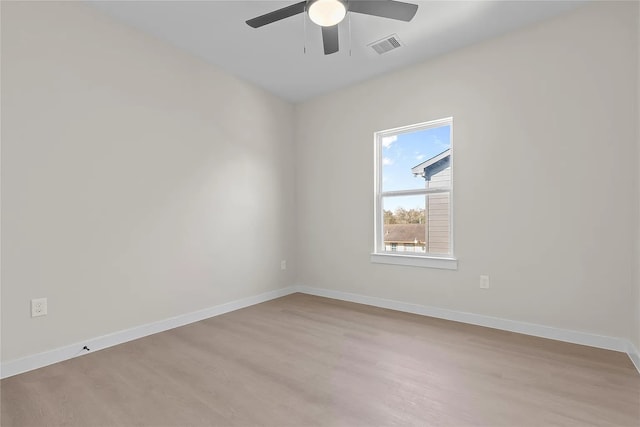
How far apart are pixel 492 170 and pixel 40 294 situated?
381cm

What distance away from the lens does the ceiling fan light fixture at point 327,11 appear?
1978 mm

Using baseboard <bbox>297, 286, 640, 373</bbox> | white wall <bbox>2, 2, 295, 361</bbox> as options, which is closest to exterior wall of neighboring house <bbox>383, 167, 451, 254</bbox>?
baseboard <bbox>297, 286, 640, 373</bbox>

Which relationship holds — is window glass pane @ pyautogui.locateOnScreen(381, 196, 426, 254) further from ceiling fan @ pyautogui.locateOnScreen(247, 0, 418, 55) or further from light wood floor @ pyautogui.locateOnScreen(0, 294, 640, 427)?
ceiling fan @ pyautogui.locateOnScreen(247, 0, 418, 55)

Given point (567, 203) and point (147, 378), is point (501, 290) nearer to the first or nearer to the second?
point (567, 203)

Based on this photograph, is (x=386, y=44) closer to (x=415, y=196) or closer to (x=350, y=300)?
(x=415, y=196)

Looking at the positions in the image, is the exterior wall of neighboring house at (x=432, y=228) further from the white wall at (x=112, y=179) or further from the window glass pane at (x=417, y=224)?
the white wall at (x=112, y=179)

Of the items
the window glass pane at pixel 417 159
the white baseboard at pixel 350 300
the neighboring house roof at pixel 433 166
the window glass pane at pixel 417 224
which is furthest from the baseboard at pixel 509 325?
the neighboring house roof at pixel 433 166

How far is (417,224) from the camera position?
11.5 ft

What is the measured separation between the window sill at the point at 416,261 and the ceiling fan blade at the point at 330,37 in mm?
2219

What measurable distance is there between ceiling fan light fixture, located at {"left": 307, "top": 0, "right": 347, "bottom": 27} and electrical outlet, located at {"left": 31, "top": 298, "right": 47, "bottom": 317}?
2718mm

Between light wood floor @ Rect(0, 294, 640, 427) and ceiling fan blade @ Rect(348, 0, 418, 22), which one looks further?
ceiling fan blade @ Rect(348, 0, 418, 22)

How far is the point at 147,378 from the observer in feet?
6.64

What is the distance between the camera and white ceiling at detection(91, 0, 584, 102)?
2.49 metres

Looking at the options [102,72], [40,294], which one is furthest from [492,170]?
[40,294]
